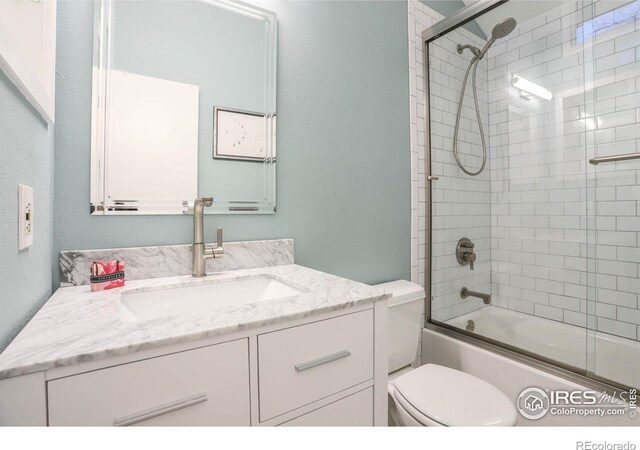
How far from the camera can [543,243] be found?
170 centimetres

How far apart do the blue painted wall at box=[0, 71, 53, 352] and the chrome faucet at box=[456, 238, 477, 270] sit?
1872 millimetres

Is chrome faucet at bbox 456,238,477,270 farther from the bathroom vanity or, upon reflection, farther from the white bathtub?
the bathroom vanity

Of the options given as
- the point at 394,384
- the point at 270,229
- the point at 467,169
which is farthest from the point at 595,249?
the point at 270,229

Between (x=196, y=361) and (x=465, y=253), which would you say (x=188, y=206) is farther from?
(x=465, y=253)

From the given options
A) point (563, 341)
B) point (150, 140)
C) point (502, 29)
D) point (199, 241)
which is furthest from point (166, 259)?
point (502, 29)

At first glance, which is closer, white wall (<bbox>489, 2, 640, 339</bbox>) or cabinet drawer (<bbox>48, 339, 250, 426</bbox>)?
cabinet drawer (<bbox>48, 339, 250, 426</bbox>)

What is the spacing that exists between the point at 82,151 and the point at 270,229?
2.19ft

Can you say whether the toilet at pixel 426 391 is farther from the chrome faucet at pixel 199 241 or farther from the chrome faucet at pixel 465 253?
the chrome faucet at pixel 199 241

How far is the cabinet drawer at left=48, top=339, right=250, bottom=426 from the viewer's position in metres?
0.47

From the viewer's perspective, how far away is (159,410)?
1.72ft

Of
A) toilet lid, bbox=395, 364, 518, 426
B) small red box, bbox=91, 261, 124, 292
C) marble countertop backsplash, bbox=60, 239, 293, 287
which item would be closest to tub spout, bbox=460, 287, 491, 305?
toilet lid, bbox=395, 364, 518, 426

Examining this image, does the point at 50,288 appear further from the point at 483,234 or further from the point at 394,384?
the point at 483,234

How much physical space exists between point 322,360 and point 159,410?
0.34m
